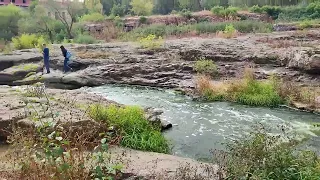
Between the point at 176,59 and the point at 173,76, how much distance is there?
6.53 ft

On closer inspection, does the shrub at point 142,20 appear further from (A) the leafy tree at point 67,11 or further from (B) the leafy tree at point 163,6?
(B) the leafy tree at point 163,6

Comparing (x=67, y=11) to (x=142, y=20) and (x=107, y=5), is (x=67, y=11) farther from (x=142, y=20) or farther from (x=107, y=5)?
(x=107, y=5)

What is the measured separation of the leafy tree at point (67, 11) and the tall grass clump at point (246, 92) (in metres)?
20.9

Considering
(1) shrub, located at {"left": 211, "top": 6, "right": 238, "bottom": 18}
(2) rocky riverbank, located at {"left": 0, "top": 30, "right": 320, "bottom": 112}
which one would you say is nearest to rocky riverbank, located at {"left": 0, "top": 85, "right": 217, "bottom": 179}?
(2) rocky riverbank, located at {"left": 0, "top": 30, "right": 320, "bottom": 112}

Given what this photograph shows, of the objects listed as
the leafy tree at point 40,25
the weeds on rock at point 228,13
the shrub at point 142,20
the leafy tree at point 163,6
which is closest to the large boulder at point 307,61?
the weeds on rock at point 228,13

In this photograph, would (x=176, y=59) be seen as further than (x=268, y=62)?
Yes

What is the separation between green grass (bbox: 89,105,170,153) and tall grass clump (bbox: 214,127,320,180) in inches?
89.1

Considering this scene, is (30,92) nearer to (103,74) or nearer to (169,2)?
(103,74)

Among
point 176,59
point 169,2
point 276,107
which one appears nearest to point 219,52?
point 176,59

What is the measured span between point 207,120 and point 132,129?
3.38m

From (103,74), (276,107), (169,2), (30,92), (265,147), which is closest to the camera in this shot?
(265,147)

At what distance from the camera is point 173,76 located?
17.3 meters

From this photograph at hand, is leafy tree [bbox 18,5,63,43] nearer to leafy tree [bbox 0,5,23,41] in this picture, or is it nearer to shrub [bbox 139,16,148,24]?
leafy tree [bbox 0,5,23,41]

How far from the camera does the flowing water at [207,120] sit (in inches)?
333
